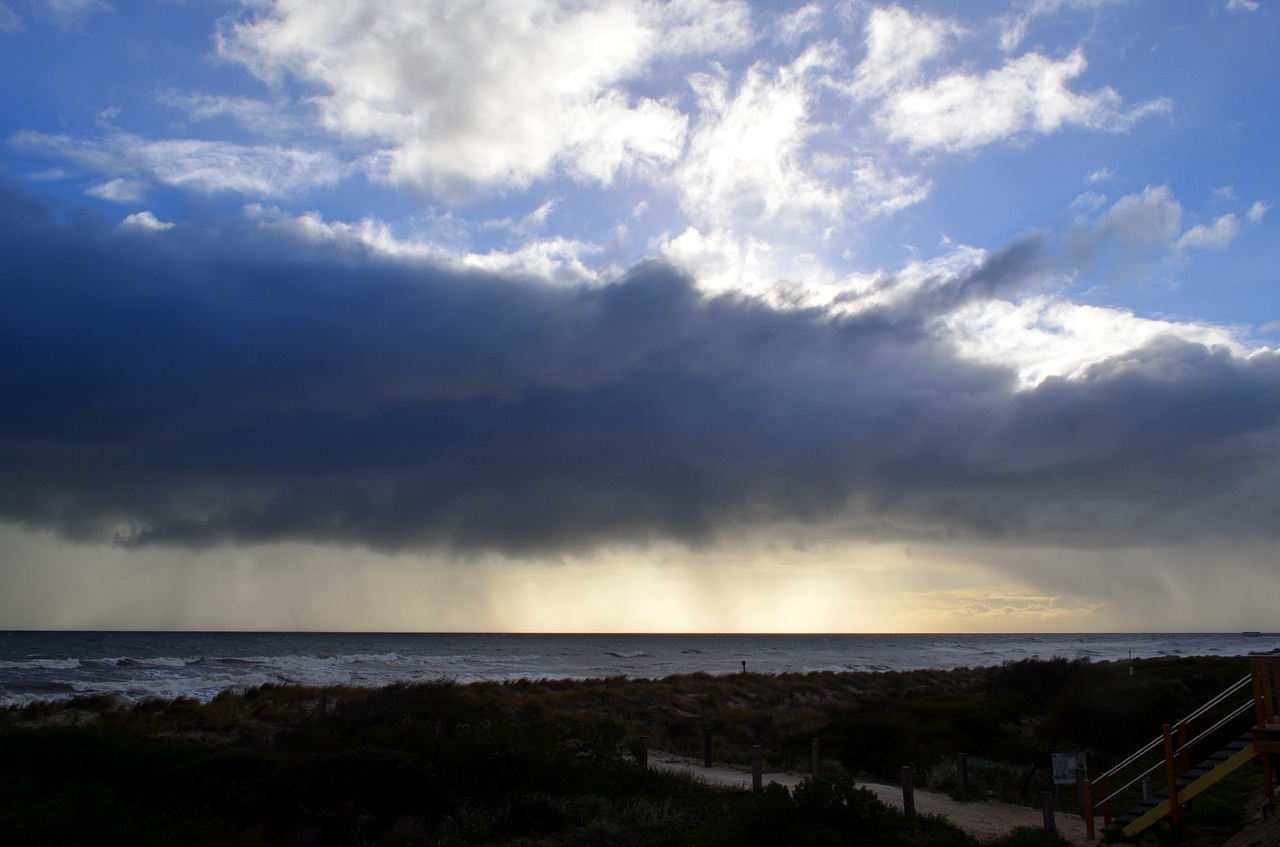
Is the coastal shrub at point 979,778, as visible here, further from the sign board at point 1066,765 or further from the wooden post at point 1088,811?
the wooden post at point 1088,811

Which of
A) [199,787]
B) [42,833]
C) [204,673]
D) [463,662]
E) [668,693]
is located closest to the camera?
[42,833]

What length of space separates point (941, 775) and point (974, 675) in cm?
3511

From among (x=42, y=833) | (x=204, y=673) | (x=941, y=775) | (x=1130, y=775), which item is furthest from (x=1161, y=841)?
(x=204, y=673)

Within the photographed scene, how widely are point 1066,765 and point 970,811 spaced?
2.79 meters

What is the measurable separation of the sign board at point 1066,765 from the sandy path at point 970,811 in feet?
2.97

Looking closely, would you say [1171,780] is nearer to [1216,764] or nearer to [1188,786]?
[1188,786]

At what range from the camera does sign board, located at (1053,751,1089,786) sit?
13.9m

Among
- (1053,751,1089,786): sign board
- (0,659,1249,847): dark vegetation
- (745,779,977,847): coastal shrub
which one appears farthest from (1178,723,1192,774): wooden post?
(745,779,977,847): coastal shrub

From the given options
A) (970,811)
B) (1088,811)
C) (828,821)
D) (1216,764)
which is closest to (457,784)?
(828,821)

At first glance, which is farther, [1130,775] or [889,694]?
[889,694]

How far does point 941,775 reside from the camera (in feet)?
63.9

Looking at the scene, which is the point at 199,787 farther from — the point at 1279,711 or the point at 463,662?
the point at 463,662

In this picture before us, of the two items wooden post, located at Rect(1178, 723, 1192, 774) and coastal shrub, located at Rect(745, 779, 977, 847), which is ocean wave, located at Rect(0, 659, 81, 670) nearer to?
coastal shrub, located at Rect(745, 779, 977, 847)

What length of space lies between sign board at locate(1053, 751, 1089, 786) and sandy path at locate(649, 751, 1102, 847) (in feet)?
2.97
